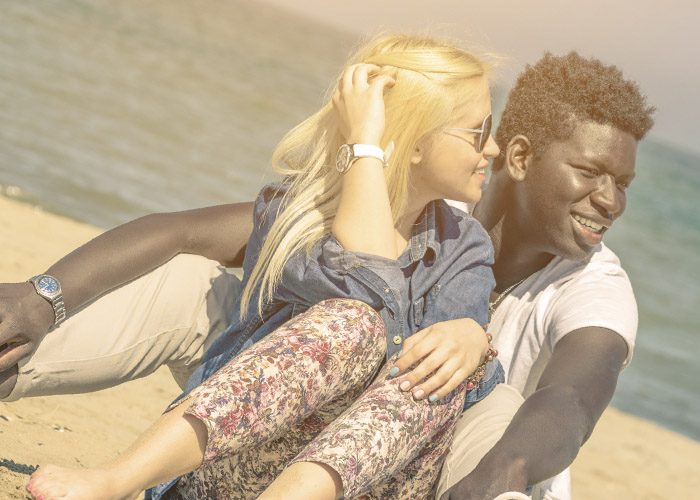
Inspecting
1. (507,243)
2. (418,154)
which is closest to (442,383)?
(418,154)

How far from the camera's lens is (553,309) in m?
3.74

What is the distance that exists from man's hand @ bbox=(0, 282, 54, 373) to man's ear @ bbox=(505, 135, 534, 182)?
5.64ft

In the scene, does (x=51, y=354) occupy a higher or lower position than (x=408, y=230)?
lower

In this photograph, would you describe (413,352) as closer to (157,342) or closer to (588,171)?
(157,342)

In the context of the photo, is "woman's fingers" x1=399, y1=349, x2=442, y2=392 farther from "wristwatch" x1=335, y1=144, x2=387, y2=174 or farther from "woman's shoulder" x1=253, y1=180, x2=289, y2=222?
"woman's shoulder" x1=253, y1=180, x2=289, y2=222

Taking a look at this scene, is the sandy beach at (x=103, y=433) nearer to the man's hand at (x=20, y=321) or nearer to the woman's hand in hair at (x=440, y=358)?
the man's hand at (x=20, y=321)

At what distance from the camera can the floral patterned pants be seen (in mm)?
2635

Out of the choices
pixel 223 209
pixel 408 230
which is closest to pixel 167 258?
pixel 223 209

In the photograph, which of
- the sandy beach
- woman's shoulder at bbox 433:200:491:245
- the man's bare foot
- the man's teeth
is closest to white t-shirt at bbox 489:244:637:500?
the man's teeth

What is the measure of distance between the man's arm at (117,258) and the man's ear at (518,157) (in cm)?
102

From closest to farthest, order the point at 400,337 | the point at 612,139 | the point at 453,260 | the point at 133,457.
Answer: the point at 133,457 → the point at 400,337 → the point at 453,260 → the point at 612,139

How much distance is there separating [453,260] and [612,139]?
3.02 feet

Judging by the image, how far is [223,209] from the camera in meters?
3.57

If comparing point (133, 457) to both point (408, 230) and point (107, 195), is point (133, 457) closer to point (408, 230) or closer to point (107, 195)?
point (408, 230)
